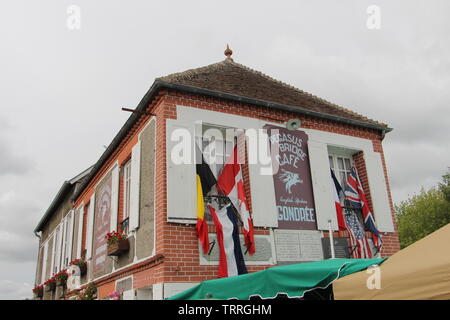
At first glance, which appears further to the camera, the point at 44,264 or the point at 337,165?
the point at 44,264

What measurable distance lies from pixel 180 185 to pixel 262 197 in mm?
1722

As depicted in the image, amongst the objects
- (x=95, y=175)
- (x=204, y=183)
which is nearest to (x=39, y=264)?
(x=95, y=175)

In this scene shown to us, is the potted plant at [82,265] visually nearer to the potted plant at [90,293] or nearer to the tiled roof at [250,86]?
the potted plant at [90,293]

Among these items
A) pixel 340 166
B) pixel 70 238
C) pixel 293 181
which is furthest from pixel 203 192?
pixel 70 238

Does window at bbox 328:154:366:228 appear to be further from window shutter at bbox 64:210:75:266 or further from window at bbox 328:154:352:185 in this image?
window shutter at bbox 64:210:75:266

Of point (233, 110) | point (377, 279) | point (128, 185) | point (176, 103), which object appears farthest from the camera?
point (128, 185)

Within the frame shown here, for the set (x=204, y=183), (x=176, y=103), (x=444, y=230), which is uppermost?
(x=176, y=103)

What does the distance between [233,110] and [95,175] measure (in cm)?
602

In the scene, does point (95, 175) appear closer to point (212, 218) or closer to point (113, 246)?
point (113, 246)

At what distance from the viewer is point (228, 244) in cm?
730

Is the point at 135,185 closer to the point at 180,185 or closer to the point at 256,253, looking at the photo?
the point at 180,185

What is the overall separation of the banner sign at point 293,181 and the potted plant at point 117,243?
329 centimetres
